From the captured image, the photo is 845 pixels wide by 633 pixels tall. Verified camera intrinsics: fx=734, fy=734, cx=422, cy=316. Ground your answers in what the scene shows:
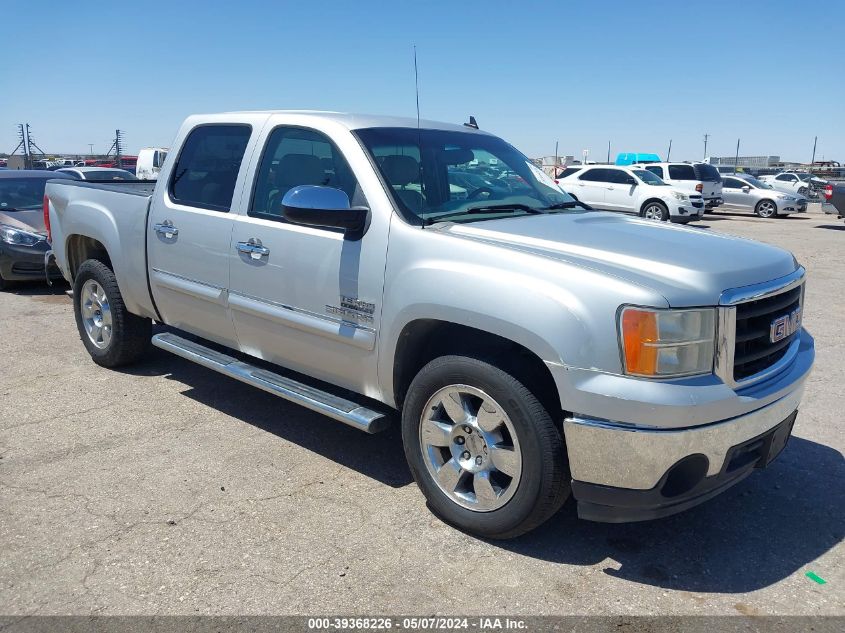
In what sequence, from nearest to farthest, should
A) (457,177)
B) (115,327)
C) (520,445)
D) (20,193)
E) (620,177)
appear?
(520,445) < (457,177) < (115,327) < (20,193) < (620,177)

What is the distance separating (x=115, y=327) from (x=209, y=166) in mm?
1658

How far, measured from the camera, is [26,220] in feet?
31.7

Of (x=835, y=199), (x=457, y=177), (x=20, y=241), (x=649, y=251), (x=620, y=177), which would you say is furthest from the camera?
(x=620, y=177)

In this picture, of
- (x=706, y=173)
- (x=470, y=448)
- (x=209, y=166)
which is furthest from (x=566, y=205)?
(x=706, y=173)

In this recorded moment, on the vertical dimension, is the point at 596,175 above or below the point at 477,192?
below

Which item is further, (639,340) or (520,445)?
(520,445)

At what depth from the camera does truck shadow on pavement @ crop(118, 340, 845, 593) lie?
316 centimetres

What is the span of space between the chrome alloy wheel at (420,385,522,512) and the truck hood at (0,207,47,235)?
7876 mm

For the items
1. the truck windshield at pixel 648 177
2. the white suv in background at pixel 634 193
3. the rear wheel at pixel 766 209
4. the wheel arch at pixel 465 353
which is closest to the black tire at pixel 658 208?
the white suv in background at pixel 634 193

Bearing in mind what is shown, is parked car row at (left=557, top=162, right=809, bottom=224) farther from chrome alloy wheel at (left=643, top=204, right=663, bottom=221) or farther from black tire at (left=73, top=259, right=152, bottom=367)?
black tire at (left=73, top=259, right=152, bottom=367)

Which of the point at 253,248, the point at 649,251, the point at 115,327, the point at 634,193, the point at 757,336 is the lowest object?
the point at 634,193

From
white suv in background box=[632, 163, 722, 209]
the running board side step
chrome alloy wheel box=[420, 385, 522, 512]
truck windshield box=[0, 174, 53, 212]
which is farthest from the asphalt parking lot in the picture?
white suv in background box=[632, 163, 722, 209]

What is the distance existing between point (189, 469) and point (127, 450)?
0.52 metres

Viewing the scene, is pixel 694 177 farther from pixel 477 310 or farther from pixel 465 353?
pixel 477 310
